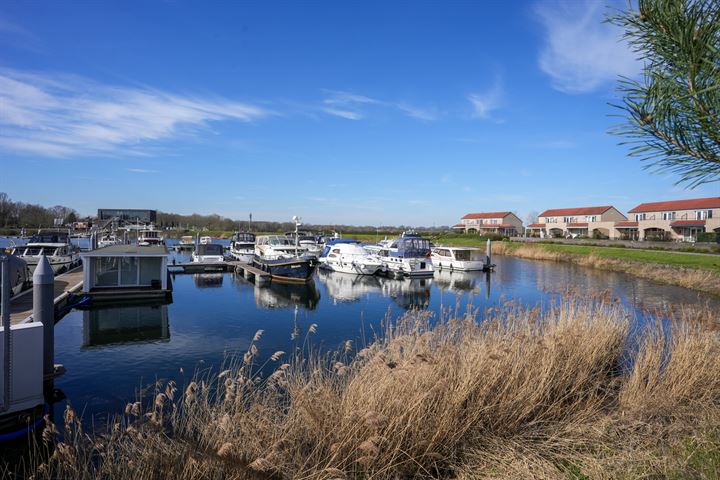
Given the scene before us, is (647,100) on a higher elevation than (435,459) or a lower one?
higher

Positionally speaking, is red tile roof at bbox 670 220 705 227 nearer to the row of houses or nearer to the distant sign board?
the row of houses

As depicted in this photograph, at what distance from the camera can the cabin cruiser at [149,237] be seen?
1656 inches

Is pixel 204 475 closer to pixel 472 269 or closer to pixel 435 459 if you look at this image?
pixel 435 459

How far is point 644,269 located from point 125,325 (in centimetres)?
3446

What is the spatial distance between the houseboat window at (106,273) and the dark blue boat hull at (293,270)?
10.5 meters

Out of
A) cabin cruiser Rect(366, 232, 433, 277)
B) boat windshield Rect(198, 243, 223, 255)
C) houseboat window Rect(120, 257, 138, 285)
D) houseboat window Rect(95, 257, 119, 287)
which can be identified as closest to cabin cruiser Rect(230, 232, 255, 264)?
boat windshield Rect(198, 243, 223, 255)

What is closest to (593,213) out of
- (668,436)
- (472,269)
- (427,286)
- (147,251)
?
(472,269)

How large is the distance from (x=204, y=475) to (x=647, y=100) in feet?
14.8

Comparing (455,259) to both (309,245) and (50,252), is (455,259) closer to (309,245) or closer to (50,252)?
(309,245)

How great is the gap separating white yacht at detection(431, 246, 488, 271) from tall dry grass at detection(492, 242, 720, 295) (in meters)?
10.3

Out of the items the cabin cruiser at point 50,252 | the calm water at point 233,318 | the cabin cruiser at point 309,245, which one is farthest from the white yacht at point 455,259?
the cabin cruiser at point 50,252

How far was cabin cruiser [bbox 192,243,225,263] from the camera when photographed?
34219 millimetres

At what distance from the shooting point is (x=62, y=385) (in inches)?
390

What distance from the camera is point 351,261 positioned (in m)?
35.3
